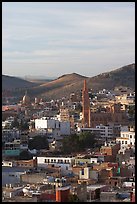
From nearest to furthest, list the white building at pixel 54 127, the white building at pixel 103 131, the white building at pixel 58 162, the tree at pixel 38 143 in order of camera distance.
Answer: the white building at pixel 58 162, the tree at pixel 38 143, the white building at pixel 103 131, the white building at pixel 54 127

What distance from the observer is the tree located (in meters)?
8.33

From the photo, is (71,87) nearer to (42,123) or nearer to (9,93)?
(9,93)

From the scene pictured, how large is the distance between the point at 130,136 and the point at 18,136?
217 centimetres

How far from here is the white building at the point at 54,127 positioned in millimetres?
9805

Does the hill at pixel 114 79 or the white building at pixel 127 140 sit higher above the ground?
the hill at pixel 114 79

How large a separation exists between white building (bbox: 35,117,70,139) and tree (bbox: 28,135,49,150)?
0.99 m

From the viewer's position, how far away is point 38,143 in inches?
330

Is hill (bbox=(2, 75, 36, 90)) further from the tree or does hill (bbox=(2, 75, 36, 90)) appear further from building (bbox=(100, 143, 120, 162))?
building (bbox=(100, 143, 120, 162))

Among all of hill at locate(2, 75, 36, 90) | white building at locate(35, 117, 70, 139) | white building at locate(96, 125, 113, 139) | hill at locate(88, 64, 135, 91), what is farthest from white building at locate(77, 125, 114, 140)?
hill at locate(2, 75, 36, 90)

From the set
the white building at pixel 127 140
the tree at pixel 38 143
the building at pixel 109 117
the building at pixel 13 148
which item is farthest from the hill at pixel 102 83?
the building at pixel 13 148

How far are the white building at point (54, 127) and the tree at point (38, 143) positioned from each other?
990 millimetres

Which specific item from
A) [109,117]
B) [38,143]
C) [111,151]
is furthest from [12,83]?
[111,151]

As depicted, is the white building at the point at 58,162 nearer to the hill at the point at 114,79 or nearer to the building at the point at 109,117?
the building at the point at 109,117

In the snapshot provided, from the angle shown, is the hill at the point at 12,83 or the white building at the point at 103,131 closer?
the white building at the point at 103,131
